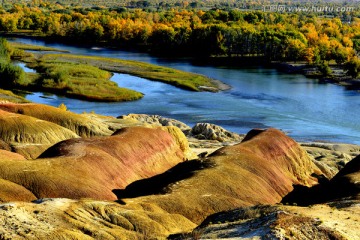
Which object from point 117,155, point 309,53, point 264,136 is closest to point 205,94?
point 309,53

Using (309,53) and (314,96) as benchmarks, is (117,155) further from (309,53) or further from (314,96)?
(309,53)

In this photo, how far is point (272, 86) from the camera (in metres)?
99.1

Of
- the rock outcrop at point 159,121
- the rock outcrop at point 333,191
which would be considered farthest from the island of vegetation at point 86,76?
the rock outcrop at point 333,191

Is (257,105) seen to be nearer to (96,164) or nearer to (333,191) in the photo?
(333,191)

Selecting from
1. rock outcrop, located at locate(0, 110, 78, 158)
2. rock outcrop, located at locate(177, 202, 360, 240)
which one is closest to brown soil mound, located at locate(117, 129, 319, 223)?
rock outcrop, located at locate(177, 202, 360, 240)

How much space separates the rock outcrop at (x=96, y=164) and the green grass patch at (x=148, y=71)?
5295 centimetres

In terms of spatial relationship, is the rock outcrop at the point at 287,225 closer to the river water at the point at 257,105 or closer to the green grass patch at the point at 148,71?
the river water at the point at 257,105

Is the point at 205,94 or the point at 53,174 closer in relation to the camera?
the point at 53,174

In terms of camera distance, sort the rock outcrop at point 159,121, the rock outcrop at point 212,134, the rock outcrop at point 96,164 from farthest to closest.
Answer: the rock outcrop at point 159,121
the rock outcrop at point 212,134
the rock outcrop at point 96,164

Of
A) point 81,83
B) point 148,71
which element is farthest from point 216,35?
point 81,83

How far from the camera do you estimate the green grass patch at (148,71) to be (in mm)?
98875

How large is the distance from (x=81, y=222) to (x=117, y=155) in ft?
48.5

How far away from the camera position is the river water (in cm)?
7219

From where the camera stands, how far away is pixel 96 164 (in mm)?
35812
